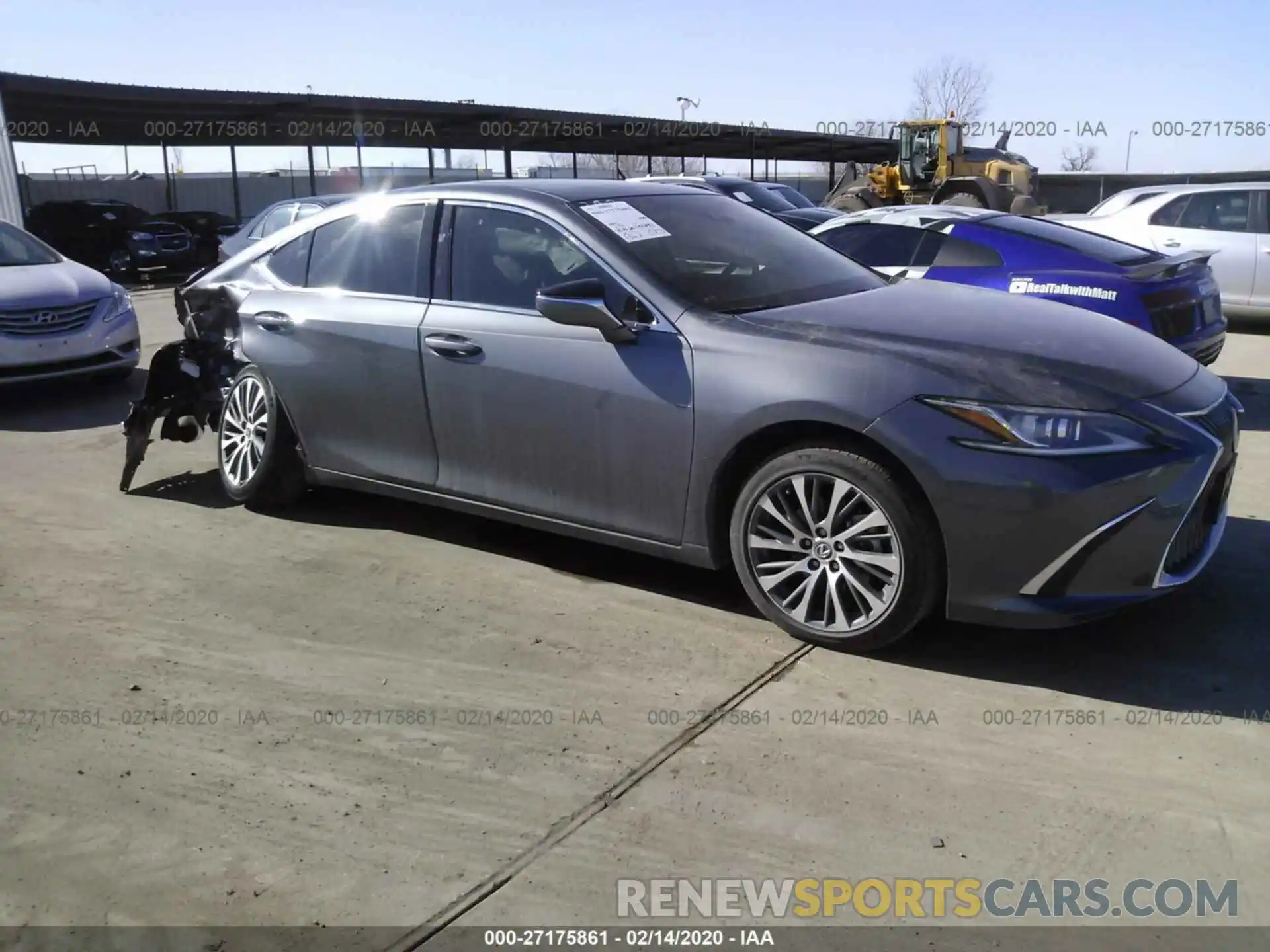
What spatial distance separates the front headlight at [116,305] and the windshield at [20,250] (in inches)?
27.3

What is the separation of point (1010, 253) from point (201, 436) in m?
5.42

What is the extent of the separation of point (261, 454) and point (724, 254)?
2.46m

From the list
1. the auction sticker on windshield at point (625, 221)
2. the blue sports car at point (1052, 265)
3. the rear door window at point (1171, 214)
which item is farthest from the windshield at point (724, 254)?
the rear door window at point (1171, 214)

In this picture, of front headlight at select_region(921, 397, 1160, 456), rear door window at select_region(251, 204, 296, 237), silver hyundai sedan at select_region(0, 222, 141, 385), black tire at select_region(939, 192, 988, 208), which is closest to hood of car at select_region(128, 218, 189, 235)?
rear door window at select_region(251, 204, 296, 237)

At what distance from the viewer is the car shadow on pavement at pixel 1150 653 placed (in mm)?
3619

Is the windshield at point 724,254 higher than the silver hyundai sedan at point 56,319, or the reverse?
the windshield at point 724,254

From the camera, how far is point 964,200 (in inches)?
845

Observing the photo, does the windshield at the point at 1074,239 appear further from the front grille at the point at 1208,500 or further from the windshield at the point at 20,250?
the windshield at the point at 20,250

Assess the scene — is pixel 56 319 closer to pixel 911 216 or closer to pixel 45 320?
pixel 45 320

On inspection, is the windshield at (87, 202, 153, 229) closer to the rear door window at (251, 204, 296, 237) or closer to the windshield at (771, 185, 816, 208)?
the rear door window at (251, 204, 296, 237)

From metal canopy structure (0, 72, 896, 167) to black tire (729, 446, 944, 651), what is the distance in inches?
740

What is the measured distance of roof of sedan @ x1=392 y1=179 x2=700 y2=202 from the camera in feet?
15.6

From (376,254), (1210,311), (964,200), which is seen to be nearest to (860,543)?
(376,254)

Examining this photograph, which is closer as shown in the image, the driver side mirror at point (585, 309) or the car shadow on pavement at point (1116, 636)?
the car shadow on pavement at point (1116, 636)
